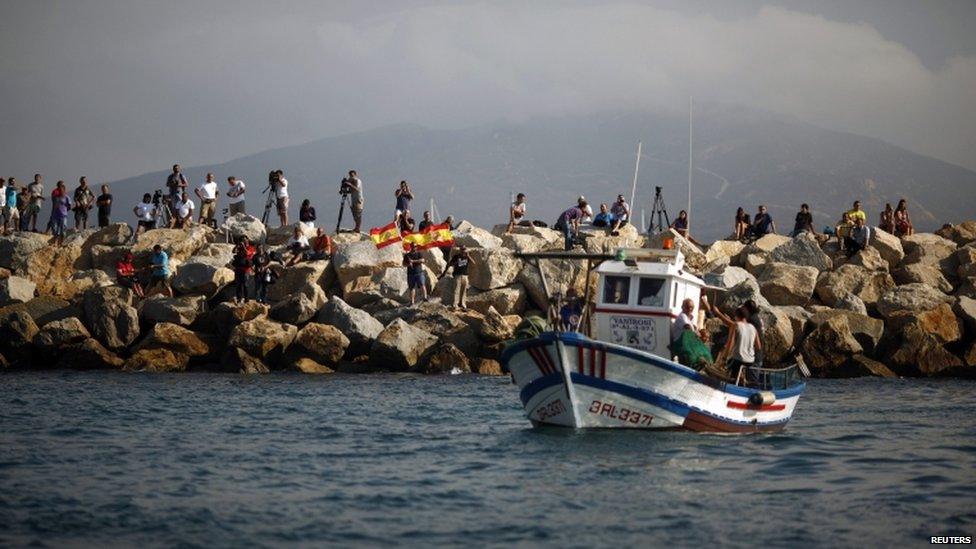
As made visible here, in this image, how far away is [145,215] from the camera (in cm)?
4653

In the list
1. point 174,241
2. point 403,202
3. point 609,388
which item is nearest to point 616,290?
point 609,388

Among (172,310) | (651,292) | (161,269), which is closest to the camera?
(651,292)

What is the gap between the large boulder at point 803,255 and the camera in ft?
142

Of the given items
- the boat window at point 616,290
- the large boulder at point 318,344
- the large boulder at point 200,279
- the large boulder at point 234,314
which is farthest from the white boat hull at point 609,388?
the large boulder at point 200,279

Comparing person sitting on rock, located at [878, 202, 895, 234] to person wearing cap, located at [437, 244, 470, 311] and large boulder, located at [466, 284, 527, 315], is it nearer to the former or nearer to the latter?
large boulder, located at [466, 284, 527, 315]

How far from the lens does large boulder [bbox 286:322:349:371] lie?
3666 cm

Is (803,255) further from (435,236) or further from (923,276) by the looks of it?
(435,236)

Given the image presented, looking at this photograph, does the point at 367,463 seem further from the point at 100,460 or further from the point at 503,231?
the point at 503,231

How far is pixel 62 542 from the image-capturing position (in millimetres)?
16562

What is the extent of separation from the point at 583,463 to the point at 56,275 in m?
27.8

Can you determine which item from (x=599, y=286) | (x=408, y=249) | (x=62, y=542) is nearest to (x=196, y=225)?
(x=408, y=249)

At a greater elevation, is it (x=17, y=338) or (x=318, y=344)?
(x=318, y=344)

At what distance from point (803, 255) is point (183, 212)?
71.3 feet

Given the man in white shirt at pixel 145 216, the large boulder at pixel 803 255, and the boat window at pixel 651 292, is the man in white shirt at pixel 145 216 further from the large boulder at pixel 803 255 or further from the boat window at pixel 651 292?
the boat window at pixel 651 292
